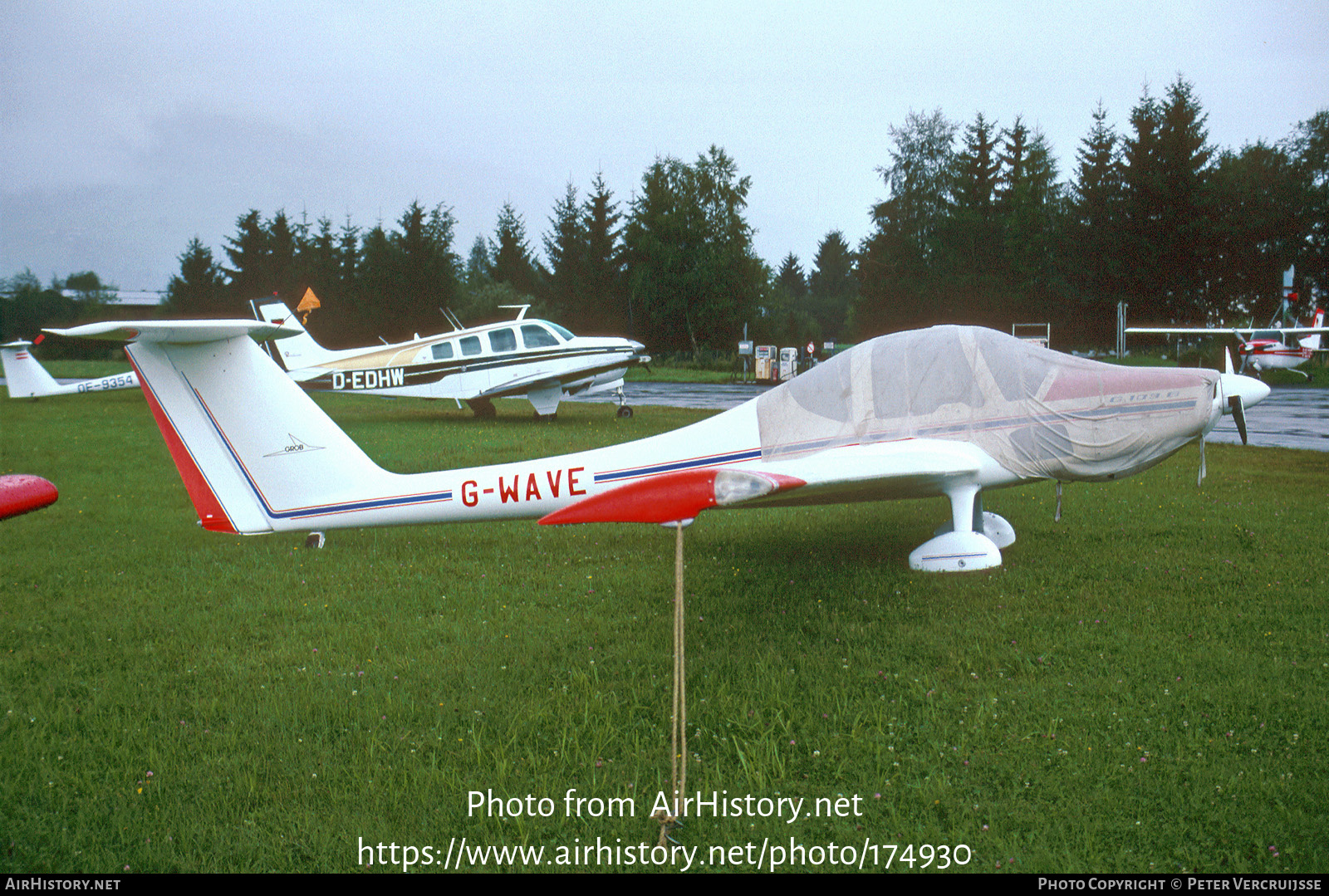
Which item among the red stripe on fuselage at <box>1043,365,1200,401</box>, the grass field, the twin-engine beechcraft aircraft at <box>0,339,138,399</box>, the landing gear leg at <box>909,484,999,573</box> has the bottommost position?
the grass field

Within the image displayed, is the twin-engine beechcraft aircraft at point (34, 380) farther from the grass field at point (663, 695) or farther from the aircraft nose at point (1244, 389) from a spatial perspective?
the aircraft nose at point (1244, 389)

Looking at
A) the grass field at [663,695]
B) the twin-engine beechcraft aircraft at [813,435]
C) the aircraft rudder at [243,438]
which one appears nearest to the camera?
the grass field at [663,695]

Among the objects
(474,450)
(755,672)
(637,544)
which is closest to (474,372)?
(474,450)

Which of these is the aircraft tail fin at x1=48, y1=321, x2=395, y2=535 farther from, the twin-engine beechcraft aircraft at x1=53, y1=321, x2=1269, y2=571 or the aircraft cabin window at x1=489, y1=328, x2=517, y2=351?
the aircraft cabin window at x1=489, y1=328, x2=517, y2=351

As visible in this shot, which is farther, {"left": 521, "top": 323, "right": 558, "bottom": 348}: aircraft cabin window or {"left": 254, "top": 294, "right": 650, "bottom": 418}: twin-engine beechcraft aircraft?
{"left": 521, "top": 323, "right": 558, "bottom": 348}: aircraft cabin window

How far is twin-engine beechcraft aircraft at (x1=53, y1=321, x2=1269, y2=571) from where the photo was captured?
5703mm

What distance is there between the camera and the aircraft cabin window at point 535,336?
64.5ft

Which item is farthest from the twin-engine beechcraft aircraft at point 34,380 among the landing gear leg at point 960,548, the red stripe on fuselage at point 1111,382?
the red stripe on fuselage at point 1111,382

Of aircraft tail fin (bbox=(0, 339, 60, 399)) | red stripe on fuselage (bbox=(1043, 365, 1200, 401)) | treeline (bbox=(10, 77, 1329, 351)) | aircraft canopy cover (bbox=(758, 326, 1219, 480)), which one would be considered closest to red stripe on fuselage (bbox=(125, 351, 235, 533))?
aircraft canopy cover (bbox=(758, 326, 1219, 480))

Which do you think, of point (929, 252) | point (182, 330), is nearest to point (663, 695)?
point (182, 330)

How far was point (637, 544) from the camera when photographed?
24.8 ft

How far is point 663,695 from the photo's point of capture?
14.0 ft

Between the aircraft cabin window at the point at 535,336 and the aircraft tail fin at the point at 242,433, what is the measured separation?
13352 millimetres

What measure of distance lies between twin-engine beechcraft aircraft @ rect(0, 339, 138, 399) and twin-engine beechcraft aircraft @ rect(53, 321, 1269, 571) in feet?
47.0
